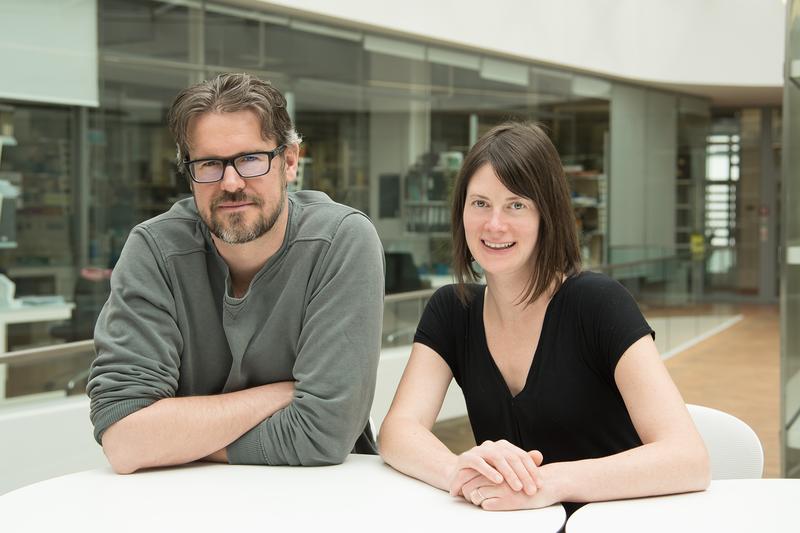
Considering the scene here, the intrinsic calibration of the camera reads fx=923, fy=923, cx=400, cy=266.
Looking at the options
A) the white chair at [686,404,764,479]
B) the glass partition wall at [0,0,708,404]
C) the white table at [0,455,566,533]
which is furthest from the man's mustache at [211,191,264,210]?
the glass partition wall at [0,0,708,404]

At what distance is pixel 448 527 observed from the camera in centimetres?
164

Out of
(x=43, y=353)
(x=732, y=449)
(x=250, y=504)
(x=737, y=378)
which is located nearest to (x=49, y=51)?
(x=43, y=353)

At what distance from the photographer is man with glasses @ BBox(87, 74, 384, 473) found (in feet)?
6.57

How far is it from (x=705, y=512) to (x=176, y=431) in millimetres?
1075

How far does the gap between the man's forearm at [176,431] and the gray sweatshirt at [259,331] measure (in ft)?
0.11

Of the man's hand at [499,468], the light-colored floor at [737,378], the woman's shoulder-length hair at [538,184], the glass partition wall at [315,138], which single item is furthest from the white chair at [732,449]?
the light-colored floor at [737,378]

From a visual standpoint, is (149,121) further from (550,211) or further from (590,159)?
(590,159)

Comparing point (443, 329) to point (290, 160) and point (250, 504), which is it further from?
point (250, 504)

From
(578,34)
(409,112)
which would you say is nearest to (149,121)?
(409,112)

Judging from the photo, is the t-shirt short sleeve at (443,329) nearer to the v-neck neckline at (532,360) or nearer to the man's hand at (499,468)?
the v-neck neckline at (532,360)

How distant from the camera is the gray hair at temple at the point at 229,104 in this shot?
210cm

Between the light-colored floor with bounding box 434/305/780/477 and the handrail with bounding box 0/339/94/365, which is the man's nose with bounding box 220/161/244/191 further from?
the light-colored floor with bounding box 434/305/780/477

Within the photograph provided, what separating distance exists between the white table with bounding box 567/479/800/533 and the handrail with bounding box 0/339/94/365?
8.23 feet

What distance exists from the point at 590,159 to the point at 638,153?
1.44 meters
